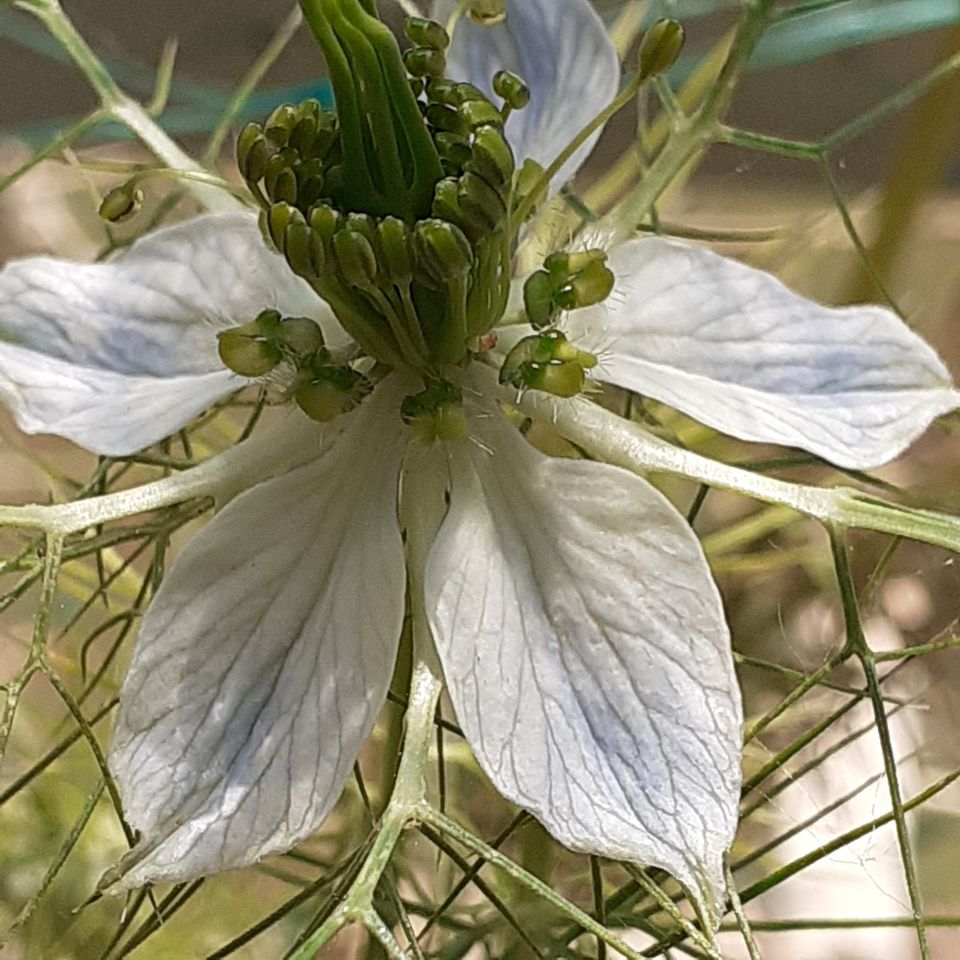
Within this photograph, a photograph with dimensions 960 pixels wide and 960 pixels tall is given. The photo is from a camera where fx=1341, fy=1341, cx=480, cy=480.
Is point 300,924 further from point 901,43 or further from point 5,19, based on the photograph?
point 901,43

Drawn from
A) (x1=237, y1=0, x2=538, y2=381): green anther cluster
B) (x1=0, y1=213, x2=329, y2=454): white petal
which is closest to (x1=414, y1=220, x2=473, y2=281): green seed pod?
(x1=237, y1=0, x2=538, y2=381): green anther cluster

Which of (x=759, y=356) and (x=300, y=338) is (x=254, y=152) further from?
(x=759, y=356)

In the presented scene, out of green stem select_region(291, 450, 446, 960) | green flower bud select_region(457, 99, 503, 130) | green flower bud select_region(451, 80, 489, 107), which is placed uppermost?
green flower bud select_region(451, 80, 489, 107)

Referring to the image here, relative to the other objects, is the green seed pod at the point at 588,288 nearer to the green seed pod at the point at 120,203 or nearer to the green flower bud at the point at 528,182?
the green flower bud at the point at 528,182

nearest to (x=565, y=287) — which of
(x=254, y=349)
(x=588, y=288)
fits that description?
(x=588, y=288)

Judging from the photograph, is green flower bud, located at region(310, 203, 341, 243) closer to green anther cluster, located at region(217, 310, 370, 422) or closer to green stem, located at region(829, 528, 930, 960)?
green anther cluster, located at region(217, 310, 370, 422)

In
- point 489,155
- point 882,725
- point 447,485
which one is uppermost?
→ point 489,155
